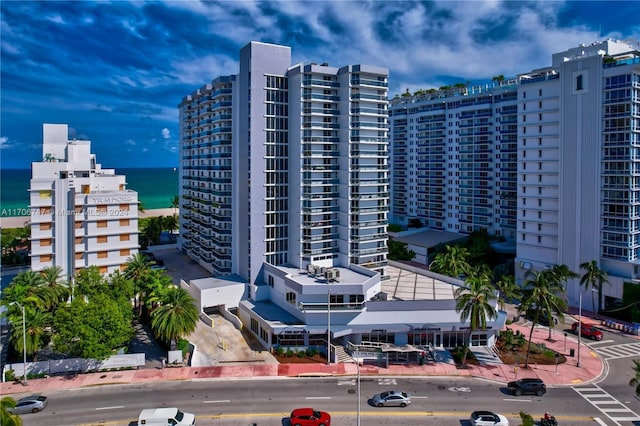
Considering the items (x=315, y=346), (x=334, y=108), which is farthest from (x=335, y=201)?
(x=315, y=346)

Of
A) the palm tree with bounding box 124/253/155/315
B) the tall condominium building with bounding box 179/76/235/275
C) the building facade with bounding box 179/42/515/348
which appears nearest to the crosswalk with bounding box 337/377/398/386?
the building facade with bounding box 179/42/515/348

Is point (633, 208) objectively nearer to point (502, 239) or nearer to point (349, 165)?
point (502, 239)

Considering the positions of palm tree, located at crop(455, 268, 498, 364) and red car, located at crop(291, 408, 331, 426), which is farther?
palm tree, located at crop(455, 268, 498, 364)

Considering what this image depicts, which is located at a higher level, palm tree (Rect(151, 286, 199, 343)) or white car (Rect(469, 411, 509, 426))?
palm tree (Rect(151, 286, 199, 343))

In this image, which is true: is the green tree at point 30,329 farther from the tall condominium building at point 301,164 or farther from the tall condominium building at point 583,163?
the tall condominium building at point 583,163

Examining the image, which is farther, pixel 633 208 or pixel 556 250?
pixel 556 250

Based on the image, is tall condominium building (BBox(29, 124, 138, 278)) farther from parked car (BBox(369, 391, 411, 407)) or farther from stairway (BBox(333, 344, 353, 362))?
parked car (BBox(369, 391, 411, 407))
